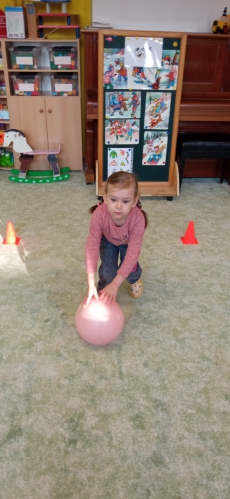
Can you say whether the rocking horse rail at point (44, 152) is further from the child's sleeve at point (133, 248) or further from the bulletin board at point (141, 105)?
the child's sleeve at point (133, 248)

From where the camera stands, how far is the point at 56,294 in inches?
78.0

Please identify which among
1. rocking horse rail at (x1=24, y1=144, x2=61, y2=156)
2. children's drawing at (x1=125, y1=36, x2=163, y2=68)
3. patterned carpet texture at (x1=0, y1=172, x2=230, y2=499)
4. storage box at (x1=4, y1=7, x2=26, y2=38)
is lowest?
patterned carpet texture at (x1=0, y1=172, x2=230, y2=499)

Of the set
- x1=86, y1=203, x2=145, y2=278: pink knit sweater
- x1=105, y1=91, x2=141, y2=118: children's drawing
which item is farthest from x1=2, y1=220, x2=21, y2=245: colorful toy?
x1=105, y1=91, x2=141, y2=118: children's drawing

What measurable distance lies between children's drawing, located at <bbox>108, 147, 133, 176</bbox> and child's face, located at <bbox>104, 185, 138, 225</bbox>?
1592mm

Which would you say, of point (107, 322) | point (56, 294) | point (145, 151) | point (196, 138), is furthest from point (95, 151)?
point (107, 322)

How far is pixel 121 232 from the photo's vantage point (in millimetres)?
1728

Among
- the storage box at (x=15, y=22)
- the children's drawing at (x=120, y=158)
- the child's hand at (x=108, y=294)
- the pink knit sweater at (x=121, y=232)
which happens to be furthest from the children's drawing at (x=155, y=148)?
the child's hand at (x=108, y=294)

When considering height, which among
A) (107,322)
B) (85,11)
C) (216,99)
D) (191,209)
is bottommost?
(191,209)

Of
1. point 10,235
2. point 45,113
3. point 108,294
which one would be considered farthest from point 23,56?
point 108,294

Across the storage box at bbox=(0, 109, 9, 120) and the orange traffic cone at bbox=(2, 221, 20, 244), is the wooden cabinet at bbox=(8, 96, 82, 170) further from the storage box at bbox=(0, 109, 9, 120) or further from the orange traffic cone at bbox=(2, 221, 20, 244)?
the orange traffic cone at bbox=(2, 221, 20, 244)

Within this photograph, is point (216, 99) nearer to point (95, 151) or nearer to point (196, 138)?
point (196, 138)

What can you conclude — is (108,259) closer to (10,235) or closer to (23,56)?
(10,235)

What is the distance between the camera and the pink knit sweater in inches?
64.8

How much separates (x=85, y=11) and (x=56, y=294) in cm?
282
